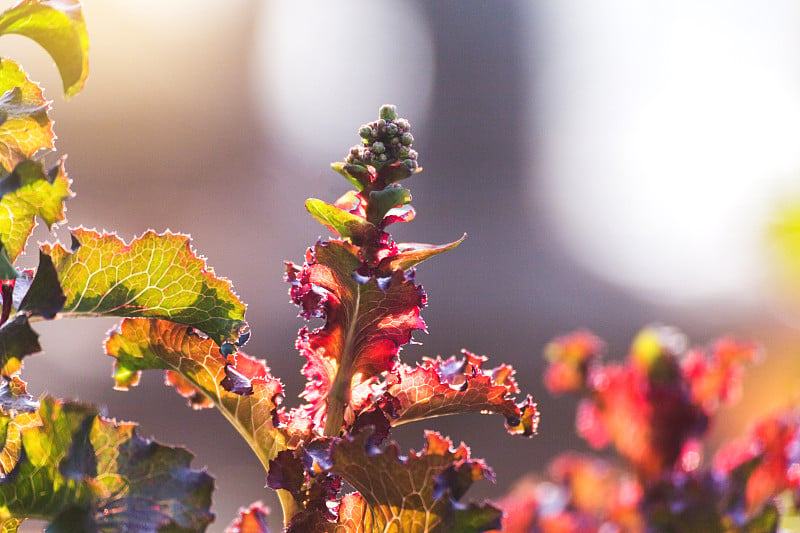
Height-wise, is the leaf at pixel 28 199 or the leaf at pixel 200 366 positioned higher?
the leaf at pixel 28 199

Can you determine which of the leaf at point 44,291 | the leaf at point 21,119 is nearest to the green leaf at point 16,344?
the leaf at point 44,291

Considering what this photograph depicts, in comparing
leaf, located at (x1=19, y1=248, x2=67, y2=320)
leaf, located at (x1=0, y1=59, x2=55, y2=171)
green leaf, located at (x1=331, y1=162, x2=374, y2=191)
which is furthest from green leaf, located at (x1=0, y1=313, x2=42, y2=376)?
green leaf, located at (x1=331, y1=162, x2=374, y2=191)

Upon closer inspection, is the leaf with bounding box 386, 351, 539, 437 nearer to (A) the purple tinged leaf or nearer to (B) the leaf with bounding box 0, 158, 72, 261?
(A) the purple tinged leaf

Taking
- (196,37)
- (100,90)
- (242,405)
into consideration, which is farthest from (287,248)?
(242,405)

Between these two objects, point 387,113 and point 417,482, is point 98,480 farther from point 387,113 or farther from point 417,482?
point 387,113

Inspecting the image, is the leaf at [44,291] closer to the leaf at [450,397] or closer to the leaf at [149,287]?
the leaf at [149,287]

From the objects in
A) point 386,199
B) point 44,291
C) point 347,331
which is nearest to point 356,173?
point 386,199

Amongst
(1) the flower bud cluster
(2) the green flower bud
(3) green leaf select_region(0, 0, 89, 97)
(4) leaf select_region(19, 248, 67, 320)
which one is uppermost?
(3) green leaf select_region(0, 0, 89, 97)
